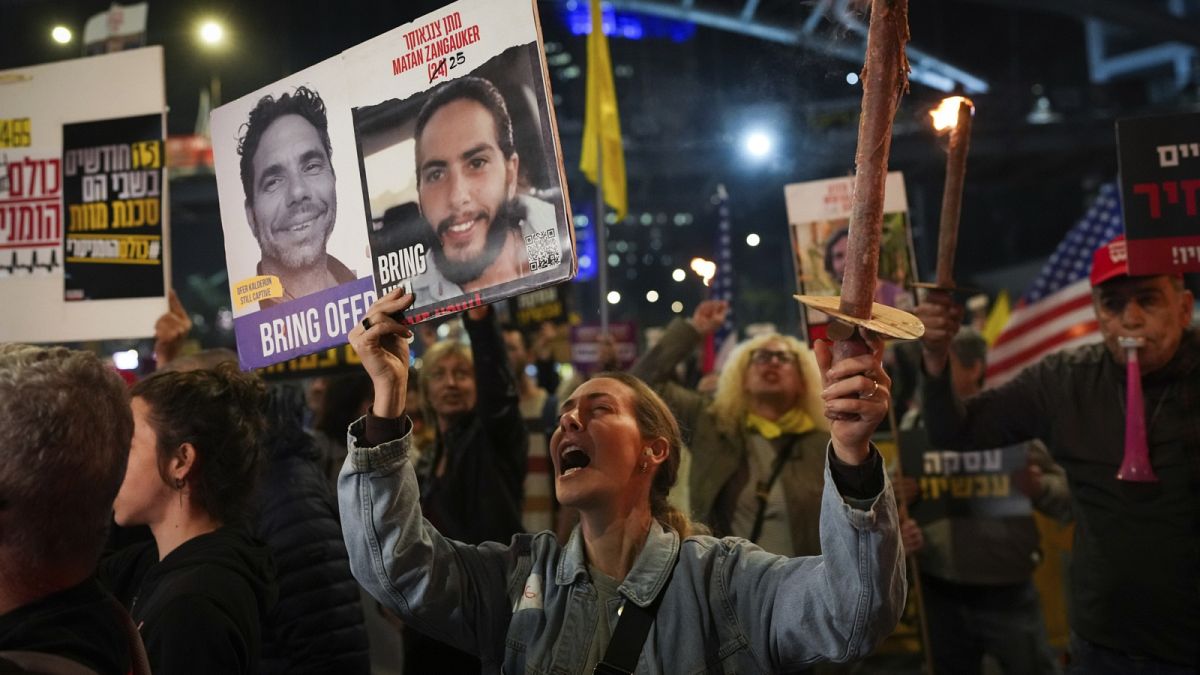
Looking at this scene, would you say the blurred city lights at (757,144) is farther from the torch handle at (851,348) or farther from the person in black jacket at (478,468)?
the torch handle at (851,348)

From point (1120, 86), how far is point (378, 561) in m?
29.6

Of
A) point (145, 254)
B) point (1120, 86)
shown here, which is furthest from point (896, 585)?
point (1120, 86)

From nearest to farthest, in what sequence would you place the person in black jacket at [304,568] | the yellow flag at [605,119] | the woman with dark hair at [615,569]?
the woman with dark hair at [615,569] < the person in black jacket at [304,568] < the yellow flag at [605,119]

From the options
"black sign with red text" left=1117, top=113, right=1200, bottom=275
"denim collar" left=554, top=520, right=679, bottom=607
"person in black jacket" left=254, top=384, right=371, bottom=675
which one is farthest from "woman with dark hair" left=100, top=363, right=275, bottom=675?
"black sign with red text" left=1117, top=113, right=1200, bottom=275

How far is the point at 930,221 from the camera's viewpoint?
32188mm

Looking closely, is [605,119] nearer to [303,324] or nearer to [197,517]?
[303,324]

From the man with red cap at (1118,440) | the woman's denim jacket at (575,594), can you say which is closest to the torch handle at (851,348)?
the woman's denim jacket at (575,594)

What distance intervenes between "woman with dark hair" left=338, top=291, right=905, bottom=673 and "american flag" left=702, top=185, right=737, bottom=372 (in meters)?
3.07

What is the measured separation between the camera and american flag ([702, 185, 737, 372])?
6.32 m

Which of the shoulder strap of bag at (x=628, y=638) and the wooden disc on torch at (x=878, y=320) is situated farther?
the shoulder strap of bag at (x=628, y=638)

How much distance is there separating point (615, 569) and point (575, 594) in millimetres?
155

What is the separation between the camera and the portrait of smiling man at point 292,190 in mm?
2928

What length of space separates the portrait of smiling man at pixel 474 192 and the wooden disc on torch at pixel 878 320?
77cm

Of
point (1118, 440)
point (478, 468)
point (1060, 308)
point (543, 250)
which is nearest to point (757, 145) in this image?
point (1060, 308)
